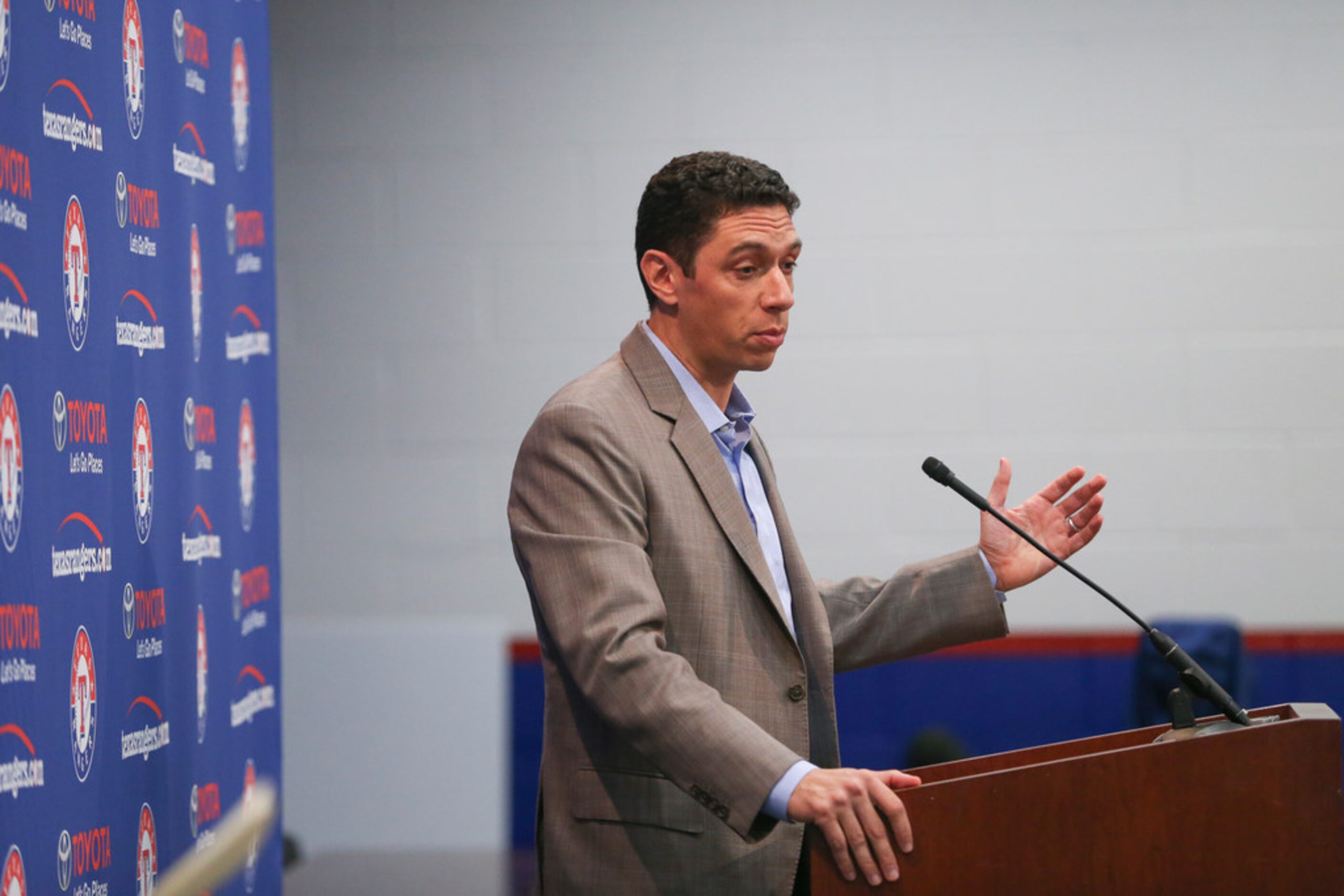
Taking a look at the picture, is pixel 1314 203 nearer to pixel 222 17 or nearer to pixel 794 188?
pixel 794 188

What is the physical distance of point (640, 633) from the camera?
154 cm

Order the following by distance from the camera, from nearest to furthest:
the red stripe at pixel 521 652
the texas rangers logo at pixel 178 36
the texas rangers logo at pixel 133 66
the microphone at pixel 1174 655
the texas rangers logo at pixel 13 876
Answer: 1. the microphone at pixel 1174 655
2. the texas rangers logo at pixel 13 876
3. the texas rangers logo at pixel 133 66
4. the texas rangers logo at pixel 178 36
5. the red stripe at pixel 521 652

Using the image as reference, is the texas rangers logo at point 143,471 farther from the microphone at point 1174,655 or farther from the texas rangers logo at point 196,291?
the microphone at point 1174,655

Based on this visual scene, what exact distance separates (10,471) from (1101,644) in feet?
8.61

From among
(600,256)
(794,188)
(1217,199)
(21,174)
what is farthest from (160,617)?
(1217,199)

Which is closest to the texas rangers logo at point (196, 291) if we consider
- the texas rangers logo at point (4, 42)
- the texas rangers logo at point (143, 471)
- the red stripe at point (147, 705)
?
the texas rangers logo at point (143, 471)

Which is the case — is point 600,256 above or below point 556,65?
below

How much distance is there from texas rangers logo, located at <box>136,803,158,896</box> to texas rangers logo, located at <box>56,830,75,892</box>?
0.21 meters

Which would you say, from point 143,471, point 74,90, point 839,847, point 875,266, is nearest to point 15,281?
point 74,90

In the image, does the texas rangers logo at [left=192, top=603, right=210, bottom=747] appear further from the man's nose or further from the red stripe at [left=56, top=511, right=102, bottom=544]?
the man's nose

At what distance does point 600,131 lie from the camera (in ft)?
12.0

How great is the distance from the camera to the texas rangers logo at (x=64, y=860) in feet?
5.73

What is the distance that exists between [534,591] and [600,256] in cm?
209

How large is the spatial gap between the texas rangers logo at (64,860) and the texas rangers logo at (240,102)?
1302 millimetres
